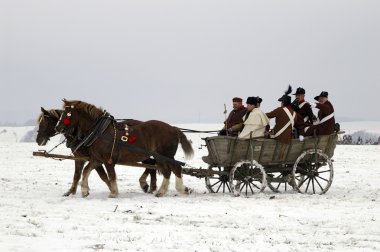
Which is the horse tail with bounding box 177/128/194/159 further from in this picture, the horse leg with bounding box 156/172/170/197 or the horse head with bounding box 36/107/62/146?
the horse head with bounding box 36/107/62/146

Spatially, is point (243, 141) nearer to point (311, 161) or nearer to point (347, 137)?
point (311, 161)

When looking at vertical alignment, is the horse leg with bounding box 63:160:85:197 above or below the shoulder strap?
below

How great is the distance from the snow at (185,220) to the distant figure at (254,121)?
1.42 metres

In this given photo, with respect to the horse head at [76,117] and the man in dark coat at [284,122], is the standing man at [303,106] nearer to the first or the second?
the man in dark coat at [284,122]

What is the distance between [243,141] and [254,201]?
151cm

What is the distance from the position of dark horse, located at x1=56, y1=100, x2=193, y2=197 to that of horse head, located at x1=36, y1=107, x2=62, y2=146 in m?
0.25

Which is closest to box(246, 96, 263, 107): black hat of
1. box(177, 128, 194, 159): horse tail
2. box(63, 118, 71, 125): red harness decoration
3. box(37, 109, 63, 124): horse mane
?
box(177, 128, 194, 159): horse tail

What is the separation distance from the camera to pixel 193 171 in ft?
40.0

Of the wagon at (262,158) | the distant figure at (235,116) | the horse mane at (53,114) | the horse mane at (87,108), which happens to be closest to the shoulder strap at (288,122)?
the wagon at (262,158)

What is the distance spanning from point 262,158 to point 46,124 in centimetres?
477

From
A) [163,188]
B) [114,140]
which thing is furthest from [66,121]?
[163,188]

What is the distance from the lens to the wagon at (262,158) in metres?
12.1

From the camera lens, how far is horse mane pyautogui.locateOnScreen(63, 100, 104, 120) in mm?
11892

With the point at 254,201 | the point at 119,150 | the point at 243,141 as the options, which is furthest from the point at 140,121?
the point at 254,201
